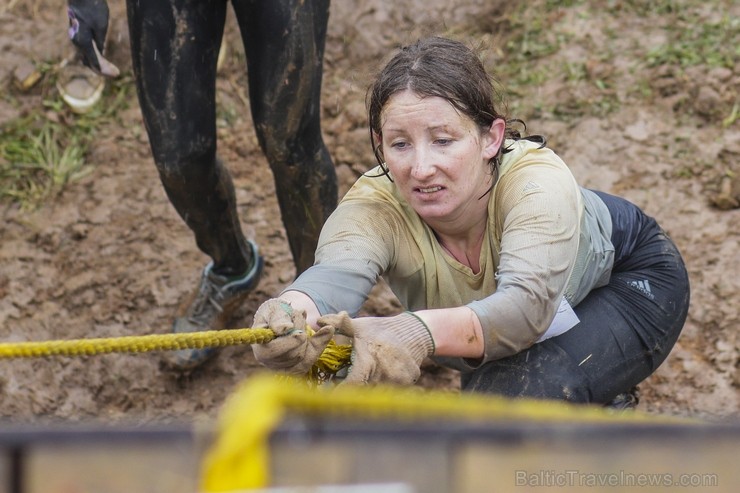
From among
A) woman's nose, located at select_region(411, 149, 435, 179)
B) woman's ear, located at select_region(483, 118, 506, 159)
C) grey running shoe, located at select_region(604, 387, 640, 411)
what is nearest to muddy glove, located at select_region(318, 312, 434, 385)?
woman's nose, located at select_region(411, 149, 435, 179)

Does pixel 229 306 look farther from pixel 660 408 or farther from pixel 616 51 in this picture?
pixel 616 51

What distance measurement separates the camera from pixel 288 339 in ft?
6.64

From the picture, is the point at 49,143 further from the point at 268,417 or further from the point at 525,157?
the point at 268,417

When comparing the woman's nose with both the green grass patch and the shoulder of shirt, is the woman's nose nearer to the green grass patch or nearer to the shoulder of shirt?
the shoulder of shirt

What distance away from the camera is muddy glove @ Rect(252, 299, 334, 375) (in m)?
2.02

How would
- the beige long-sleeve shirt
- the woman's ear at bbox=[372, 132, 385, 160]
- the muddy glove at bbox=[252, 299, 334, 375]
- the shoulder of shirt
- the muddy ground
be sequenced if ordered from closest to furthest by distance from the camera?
the muddy glove at bbox=[252, 299, 334, 375] → the beige long-sleeve shirt → the shoulder of shirt → the woman's ear at bbox=[372, 132, 385, 160] → the muddy ground

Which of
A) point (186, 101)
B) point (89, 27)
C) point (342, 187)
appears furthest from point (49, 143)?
point (186, 101)

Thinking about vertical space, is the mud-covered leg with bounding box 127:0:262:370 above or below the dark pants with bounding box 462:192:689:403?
above

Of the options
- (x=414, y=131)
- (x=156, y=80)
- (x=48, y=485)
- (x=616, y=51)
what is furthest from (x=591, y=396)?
(x=616, y=51)

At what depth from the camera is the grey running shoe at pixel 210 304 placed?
372 centimetres

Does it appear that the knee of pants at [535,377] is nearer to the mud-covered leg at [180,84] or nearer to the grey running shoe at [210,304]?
the mud-covered leg at [180,84]

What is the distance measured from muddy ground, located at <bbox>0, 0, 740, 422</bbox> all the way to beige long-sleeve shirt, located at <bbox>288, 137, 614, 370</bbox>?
38.8 inches

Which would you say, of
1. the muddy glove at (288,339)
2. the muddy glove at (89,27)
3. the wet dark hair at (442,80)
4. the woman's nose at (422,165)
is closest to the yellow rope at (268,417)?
the muddy glove at (288,339)

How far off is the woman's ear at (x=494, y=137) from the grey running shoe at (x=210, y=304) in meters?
1.49
